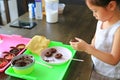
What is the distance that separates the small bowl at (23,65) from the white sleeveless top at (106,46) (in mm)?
348

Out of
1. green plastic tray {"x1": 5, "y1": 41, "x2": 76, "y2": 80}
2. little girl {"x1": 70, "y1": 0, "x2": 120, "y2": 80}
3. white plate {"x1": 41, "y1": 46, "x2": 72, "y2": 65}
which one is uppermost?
little girl {"x1": 70, "y1": 0, "x2": 120, "y2": 80}

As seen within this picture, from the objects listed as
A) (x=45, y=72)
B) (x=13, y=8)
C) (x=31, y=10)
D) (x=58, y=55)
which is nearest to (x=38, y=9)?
(x=31, y=10)

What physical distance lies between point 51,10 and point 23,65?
2.37 feet

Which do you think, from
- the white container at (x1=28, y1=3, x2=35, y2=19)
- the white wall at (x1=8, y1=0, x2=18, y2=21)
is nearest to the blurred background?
the white wall at (x1=8, y1=0, x2=18, y2=21)

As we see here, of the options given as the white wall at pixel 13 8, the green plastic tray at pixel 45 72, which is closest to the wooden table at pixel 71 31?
the green plastic tray at pixel 45 72

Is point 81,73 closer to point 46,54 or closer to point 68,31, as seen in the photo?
point 46,54

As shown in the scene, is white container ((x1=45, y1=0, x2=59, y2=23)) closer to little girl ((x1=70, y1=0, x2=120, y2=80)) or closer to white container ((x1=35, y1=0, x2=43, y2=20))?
white container ((x1=35, y1=0, x2=43, y2=20))

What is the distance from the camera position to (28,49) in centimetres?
103

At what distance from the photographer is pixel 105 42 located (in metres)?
0.98

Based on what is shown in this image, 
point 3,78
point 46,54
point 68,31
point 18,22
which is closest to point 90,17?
point 68,31

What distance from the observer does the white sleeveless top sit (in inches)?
37.0

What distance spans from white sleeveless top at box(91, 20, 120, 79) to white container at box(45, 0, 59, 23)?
521 millimetres

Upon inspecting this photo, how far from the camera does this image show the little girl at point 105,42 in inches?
34.4

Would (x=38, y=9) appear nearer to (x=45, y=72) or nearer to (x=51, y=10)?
(x=51, y=10)
